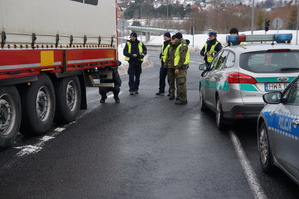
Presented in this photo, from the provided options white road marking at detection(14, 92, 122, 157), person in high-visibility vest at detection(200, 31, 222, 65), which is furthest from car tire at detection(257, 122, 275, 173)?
person in high-visibility vest at detection(200, 31, 222, 65)

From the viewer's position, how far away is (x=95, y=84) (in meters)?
11.5

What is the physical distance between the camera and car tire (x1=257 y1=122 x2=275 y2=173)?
547 cm

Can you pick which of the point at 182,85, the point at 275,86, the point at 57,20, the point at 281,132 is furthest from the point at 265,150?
the point at 182,85

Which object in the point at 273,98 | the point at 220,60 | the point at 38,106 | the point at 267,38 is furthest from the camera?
the point at 267,38

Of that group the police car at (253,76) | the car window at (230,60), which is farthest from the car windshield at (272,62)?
the car window at (230,60)

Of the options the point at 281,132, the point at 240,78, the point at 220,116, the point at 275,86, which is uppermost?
the point at 240,78

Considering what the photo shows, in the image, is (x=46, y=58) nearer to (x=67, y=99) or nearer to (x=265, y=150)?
(x=67, y=99)

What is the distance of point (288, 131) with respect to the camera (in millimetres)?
4617

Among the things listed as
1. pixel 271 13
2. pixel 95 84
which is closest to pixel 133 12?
pixel 271 13

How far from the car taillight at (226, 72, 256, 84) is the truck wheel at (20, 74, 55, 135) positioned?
303 centimetres

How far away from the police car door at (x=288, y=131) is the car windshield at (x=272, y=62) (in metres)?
2.51

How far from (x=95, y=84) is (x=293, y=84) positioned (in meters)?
6.94

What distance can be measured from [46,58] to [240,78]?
122 inches

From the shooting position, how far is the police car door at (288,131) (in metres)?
4.41
